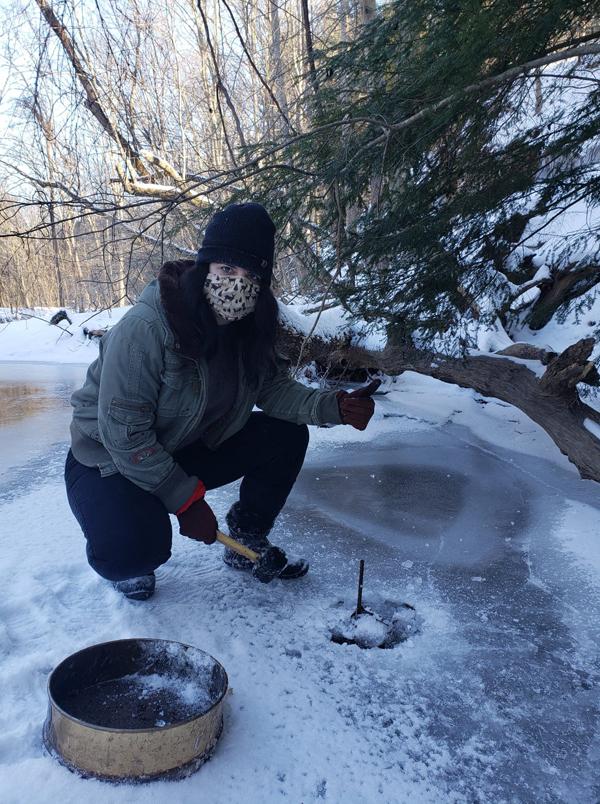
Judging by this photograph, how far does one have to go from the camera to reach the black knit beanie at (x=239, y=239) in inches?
78.6

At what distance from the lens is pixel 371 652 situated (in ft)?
6.36

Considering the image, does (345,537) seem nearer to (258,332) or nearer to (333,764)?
(258,332)

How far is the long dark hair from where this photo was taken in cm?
204

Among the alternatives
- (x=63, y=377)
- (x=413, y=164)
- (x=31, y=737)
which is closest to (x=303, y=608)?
(x=31, y=737)

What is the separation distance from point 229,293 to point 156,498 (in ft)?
2.37

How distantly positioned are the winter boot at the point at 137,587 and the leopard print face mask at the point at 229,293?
96cm

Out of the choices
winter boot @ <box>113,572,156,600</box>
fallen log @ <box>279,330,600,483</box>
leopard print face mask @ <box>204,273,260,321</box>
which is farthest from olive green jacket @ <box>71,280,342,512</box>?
fallen log @ <box>279,330,600,483</box>

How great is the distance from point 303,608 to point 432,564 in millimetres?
707

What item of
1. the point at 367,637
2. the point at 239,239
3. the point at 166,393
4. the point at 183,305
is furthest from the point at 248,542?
the point at 239,239

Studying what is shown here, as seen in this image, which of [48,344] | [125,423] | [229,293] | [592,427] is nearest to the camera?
[125,423]

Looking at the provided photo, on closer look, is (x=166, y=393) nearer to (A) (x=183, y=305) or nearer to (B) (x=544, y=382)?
(A) (x=183, y=305)

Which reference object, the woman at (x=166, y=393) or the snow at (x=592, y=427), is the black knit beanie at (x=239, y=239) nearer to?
the woman at (x=166, y=393)

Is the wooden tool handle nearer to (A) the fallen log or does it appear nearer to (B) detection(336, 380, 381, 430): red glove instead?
(B) detection(336, 380, 381, 430): red glove

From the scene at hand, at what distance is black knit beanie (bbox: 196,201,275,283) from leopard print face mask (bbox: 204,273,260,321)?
52 mm
